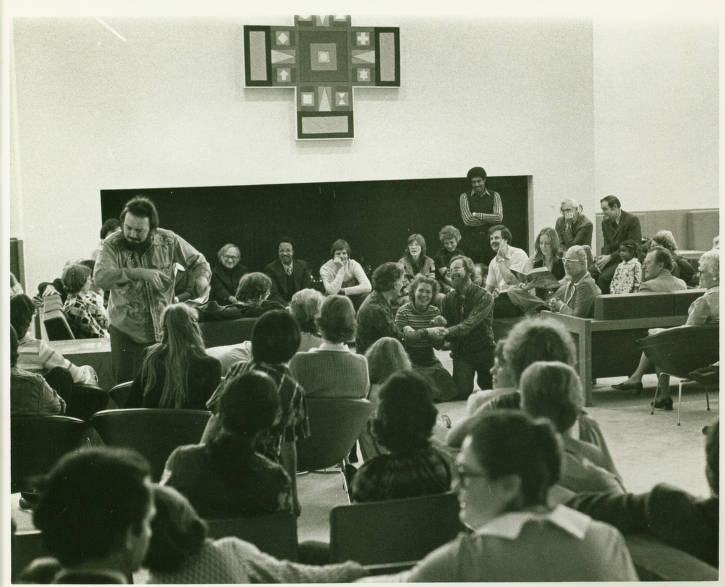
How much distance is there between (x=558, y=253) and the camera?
3807mm

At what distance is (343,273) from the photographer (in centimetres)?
370

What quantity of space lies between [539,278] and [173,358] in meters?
1.53

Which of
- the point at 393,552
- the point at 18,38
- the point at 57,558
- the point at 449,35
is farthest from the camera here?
the point at 449,35

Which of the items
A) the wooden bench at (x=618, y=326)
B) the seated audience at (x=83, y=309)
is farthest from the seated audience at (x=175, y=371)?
the wooden bench at (x=618, y=326)

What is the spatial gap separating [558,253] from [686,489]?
48.6 inches

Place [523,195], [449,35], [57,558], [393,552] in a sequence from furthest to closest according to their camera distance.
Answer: [523,195] → [449,35] → [393,552] → [57,558]

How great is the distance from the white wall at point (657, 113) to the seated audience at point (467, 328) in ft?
2.33

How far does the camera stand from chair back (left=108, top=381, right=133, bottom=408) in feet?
11.7

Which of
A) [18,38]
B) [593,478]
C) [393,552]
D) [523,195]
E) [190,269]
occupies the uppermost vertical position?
[18,38]

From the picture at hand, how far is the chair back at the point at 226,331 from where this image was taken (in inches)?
145

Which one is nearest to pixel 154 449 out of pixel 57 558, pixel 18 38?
pixel 57 558

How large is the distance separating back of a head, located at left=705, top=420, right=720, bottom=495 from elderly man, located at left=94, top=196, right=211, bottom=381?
2084 mm

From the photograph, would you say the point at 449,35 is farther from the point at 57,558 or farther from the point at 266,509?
the point at 57,558

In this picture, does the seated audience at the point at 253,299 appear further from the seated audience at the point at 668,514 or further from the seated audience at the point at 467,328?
the seated audience at the point at 668,514
